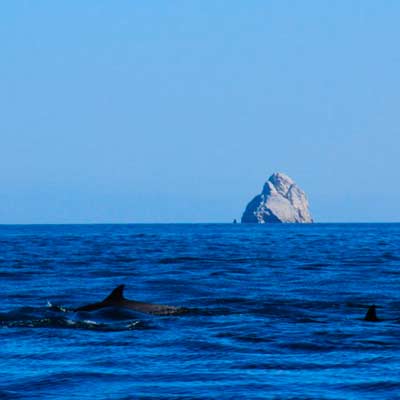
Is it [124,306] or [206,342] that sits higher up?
[124,306]

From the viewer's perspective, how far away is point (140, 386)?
38.9 feet

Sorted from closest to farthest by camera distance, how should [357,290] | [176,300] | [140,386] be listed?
[140,386], [176,300], [357,290]

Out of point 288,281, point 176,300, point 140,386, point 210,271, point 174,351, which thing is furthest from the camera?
point 210,271

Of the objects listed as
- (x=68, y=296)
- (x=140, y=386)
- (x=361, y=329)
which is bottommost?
(x=140, y=386)

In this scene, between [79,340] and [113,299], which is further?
[113,299]

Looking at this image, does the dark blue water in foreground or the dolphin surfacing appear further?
the dolphin surfacing

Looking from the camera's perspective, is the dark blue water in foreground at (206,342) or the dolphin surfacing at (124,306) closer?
the dark blue water in foreground at (206,342)

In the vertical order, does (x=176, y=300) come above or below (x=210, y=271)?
below

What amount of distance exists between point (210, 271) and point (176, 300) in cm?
1190

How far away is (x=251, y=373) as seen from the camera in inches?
505

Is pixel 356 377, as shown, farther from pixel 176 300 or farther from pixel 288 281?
pixel 288 281

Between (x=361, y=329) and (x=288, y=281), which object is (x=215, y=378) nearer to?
(x=361, y=329)

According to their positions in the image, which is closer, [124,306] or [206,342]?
[206,342]

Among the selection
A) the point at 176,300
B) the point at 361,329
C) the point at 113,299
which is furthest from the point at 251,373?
the point at 176,300
